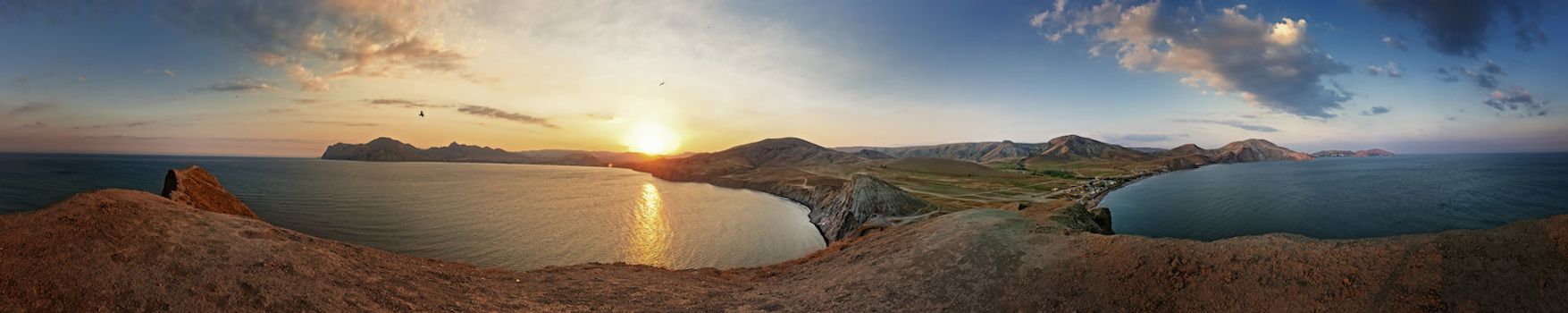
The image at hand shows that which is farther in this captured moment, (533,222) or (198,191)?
→ (533,222)

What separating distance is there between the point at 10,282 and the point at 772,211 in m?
58.0

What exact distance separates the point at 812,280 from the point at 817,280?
203 millimetres

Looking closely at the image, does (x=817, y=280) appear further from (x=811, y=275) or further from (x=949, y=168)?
(x=949, y=168)

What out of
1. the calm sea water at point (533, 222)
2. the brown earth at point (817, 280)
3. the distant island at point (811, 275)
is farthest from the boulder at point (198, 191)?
the calm sea water at point (533, 222)

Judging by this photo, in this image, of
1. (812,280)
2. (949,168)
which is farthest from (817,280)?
(949,168)

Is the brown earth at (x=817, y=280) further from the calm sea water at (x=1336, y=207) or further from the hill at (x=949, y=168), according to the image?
the hill at (x=949, y=168)

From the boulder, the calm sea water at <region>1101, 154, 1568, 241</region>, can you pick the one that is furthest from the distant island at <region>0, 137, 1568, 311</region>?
the calm sea water at <region>1101, 154, 1568, 241</region>

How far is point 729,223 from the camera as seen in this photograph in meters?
53.1

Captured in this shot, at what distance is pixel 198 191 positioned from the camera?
2161 centimetres

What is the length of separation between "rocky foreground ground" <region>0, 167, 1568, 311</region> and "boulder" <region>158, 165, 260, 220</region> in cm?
79

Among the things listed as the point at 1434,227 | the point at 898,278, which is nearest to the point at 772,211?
the point at 898,278

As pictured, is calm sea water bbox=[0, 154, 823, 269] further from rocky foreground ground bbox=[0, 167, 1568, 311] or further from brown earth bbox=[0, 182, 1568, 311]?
brown earth bbox=[0, 182, 1568, 311]

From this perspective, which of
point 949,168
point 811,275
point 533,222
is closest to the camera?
point 811,275

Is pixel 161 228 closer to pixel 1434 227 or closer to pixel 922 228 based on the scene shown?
pixel 922 228
